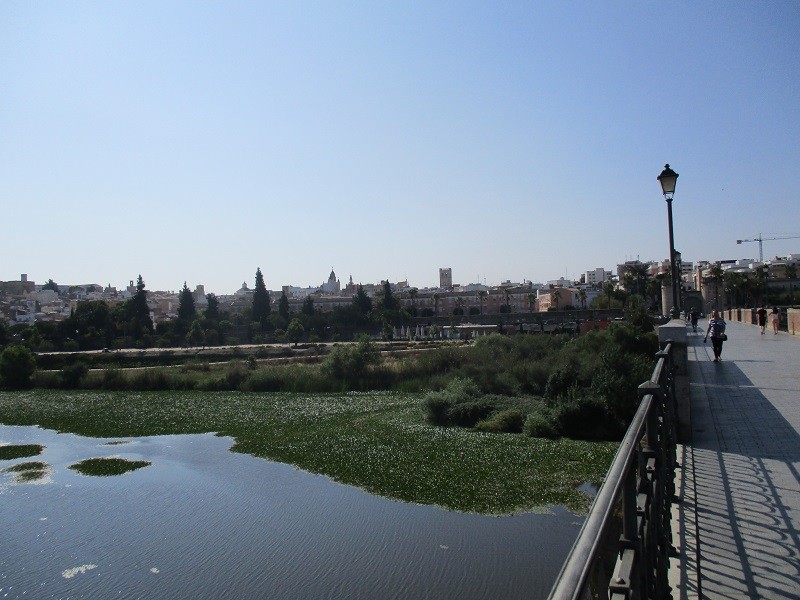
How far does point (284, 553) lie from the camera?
36.9ft

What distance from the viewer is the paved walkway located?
146 inches

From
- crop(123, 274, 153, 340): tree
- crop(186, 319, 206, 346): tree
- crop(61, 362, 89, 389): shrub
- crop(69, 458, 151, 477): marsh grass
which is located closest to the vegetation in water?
crop(61, 362, 89, 389): shrub

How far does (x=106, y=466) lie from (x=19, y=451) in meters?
4.91

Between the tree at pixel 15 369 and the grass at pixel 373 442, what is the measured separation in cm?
795

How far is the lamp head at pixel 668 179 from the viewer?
10.9 metres

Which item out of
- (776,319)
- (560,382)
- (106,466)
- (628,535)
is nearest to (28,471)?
(106,466)

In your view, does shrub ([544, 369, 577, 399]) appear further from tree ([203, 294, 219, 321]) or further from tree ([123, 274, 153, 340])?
tree ([203, 294, 219, 321])

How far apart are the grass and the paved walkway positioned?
13.4 ft

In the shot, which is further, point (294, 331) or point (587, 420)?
point (294, 331)

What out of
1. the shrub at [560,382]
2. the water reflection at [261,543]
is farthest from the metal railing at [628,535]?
the shrub at [560,382]

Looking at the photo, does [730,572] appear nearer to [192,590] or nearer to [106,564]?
[192,590]

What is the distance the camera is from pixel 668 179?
10.9m

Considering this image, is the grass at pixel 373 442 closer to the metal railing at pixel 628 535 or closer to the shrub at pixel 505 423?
the shrub at pixel 505 423

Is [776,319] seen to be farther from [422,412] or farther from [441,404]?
[422,412]
